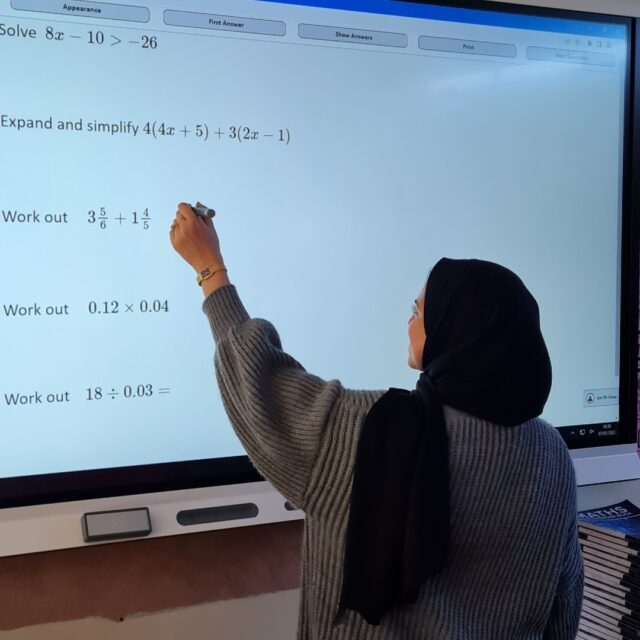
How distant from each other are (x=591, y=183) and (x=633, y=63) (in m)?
0.29

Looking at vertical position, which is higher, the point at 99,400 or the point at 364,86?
the point at 364,86

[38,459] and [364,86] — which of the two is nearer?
[38,459]

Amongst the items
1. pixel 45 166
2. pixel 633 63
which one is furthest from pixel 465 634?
pixel 633 63

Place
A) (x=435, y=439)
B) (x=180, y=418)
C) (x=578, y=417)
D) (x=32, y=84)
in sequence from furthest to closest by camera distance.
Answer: (x=578, y=417) < (x=180, y=418) < (x=32, y=84) < (x=435, y=439)

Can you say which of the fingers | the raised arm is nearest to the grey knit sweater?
the raised arm

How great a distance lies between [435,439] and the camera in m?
0.85

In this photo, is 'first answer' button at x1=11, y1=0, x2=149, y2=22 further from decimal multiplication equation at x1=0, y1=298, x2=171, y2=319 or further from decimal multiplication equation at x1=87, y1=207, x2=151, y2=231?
decimal multiplication equation at x1=0, y1=298, x2=171, y2=319

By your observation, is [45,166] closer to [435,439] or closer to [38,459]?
[38,459]

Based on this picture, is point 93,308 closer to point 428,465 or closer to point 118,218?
point 118,218

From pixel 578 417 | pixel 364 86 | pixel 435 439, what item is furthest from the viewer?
pixel 578 417

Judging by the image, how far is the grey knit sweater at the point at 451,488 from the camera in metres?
0.87

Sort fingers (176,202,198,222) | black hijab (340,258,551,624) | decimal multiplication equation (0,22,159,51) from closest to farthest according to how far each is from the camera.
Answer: black hijab (340,258,551,624) → fingers (176,202,198,222) → decimal multiplication equation (0,22,159,51)

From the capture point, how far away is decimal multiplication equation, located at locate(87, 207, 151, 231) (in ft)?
3.85

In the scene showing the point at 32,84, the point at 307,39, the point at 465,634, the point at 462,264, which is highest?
the point at 307,39
